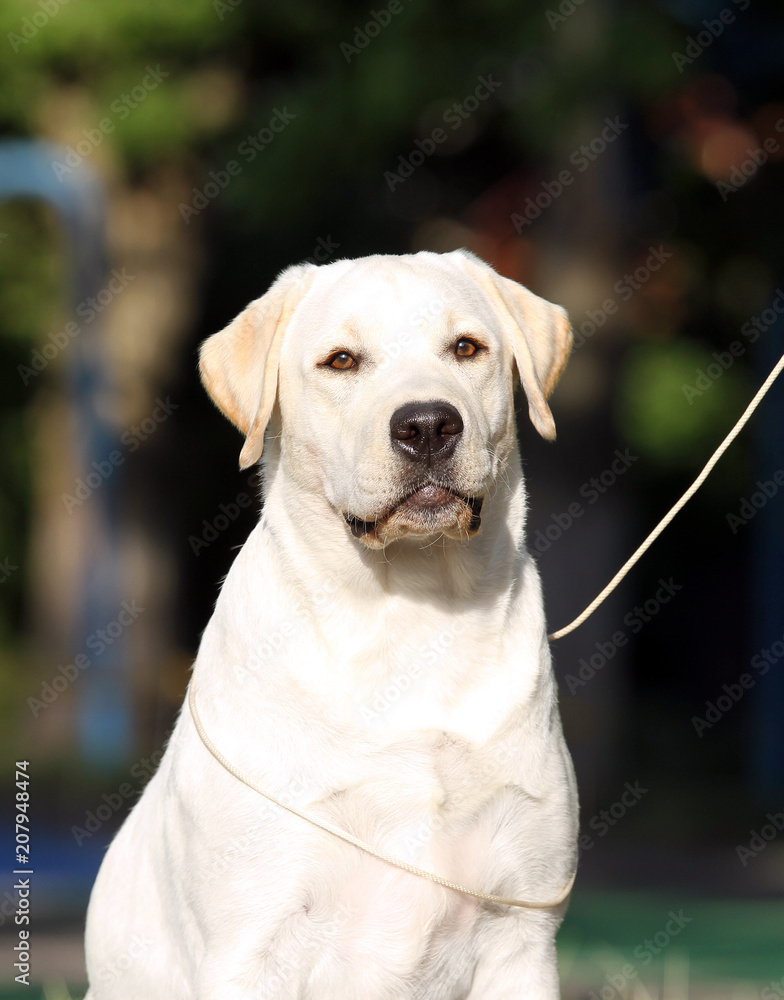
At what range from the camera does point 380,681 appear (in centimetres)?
343

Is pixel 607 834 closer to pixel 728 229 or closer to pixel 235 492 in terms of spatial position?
pixel 728 229

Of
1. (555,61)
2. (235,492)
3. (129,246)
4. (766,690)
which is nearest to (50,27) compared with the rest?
(129,246)
